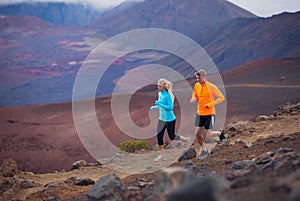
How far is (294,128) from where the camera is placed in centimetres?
952

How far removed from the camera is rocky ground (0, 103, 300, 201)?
280cm

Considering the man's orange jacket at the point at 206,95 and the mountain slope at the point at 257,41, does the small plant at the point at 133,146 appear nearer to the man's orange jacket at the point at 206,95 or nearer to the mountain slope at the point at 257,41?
the man's orange jacket at the point at 206,95

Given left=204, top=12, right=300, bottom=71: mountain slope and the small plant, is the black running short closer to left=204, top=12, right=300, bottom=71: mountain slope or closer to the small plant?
the small plant

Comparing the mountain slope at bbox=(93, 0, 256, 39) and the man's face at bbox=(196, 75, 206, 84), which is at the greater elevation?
the mountain slope at bbox=(93, 0, 256, 39)

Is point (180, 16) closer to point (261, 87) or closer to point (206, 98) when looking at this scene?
point (261, 87)

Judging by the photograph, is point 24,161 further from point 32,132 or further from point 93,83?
point 93,83

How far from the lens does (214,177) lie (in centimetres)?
263

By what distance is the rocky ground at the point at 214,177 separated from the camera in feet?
9.18

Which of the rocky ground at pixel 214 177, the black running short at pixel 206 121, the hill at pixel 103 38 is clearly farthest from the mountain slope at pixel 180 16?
the black running short at pixel 206 121

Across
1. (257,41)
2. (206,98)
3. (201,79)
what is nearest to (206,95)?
(206,98)

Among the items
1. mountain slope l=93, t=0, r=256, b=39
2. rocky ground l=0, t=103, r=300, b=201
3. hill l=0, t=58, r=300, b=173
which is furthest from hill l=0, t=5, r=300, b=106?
rocky ground l=0, t=103, r=300, b=201

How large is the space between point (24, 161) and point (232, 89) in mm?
16529

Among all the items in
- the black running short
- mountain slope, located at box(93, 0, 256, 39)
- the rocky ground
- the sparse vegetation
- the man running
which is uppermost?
mountain slope, located at box(93, 0, 256, 39)

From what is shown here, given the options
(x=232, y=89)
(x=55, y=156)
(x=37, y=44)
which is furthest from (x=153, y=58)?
(x=55, y=156)
